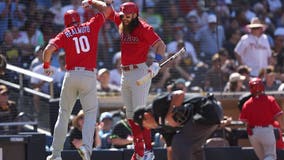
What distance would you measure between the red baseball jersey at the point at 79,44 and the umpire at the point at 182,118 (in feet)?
6.01

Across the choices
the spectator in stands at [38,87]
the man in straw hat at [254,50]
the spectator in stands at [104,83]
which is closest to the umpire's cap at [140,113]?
the spectator in stands at [38,87]

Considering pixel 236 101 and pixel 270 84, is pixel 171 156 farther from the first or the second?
pixel 270 84

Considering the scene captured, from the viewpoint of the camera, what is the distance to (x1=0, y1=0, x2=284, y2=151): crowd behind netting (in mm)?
15102

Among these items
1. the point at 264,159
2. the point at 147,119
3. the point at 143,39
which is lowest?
the point at 264,159

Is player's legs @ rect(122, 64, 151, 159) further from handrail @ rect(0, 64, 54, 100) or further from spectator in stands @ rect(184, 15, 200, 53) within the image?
spectator in stands @ rect(184, 15, 200, 53)

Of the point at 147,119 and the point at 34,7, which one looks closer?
the point at 147,119

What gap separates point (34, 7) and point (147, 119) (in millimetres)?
7052

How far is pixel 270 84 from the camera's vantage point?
15.7 m

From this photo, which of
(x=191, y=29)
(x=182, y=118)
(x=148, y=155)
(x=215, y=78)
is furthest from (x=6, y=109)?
(x=182, y=118)

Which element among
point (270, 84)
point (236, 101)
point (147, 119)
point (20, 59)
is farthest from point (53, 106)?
point (147, 119)

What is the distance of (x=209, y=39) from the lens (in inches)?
625

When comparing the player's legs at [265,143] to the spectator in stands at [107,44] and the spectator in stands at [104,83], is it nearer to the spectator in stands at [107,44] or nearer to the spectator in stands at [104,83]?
the spectator in stands at [104,83]

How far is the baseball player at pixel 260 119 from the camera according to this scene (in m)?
12.3

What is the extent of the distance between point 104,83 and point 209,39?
2041mm
